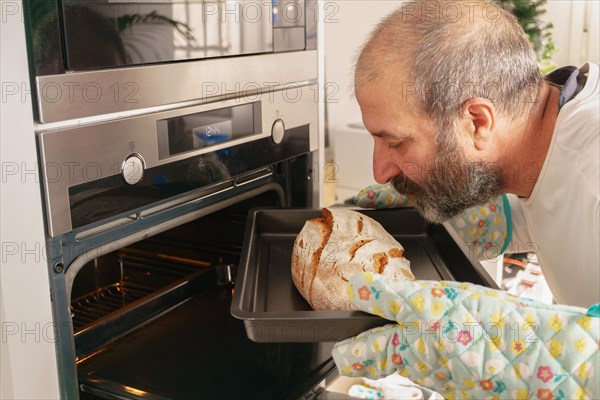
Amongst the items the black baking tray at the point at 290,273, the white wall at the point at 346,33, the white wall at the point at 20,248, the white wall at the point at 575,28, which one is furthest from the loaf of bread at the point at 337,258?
the white wall at the point at 575,28

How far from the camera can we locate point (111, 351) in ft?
3.76

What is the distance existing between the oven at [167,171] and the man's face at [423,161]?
0.21 meters

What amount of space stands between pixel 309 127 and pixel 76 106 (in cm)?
58

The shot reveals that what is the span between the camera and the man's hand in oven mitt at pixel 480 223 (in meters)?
1.39

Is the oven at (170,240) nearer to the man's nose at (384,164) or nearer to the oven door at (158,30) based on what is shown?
the oven door at (158,30)

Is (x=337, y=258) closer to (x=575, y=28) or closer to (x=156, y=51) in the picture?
(x=156, y=51)

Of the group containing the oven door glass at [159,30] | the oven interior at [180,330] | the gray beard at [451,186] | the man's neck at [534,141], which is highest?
the oven door glass at [159,30]

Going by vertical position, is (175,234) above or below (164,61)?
below

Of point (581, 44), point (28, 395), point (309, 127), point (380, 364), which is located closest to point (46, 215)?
point (28, 395)

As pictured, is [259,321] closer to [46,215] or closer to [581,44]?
[46,215]

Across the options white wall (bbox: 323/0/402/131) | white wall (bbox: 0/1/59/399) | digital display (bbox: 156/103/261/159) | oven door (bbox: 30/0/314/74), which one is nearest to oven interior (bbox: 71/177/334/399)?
white wall (bbox: 0/1/59/399)

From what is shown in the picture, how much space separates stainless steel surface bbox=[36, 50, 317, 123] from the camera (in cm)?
84

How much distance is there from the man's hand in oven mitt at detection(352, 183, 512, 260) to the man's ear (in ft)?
0.94

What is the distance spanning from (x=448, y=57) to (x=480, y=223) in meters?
0.48
